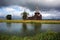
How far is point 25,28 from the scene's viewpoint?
15.1 ft

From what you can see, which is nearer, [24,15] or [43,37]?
[43,37]

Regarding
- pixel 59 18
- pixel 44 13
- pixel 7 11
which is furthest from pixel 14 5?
pixel 59 18

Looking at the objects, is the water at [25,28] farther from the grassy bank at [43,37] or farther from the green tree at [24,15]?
the green tree at [24,15]

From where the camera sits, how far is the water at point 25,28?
14.8ft

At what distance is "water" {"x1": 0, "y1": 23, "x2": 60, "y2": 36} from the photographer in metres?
4.52

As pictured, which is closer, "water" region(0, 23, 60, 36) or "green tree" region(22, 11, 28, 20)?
"water" region(0, 23, 60, 36)

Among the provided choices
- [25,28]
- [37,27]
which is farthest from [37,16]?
[25,28]

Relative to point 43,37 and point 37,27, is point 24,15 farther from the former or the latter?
point 43,37

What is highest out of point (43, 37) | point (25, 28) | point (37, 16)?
point (37, 16)

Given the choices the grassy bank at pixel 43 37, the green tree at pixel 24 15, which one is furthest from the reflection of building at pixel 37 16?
the grassy bank at pixel 43 37

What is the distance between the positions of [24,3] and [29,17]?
1.34 feet

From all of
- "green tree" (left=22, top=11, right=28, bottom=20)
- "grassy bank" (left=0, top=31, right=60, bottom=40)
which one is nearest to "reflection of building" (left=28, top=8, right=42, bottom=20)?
"green tree" (left=22, top=11, right=28, bottom=20)

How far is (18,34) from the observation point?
4.53 meters

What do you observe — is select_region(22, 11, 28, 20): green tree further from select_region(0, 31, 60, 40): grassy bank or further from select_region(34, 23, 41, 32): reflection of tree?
select_region(0, 31, 60, 40): grassy bank
